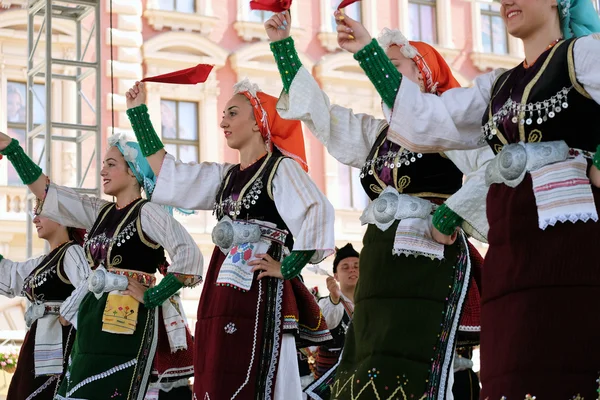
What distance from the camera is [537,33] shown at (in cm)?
313

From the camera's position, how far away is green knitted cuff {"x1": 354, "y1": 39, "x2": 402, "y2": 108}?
126 inches

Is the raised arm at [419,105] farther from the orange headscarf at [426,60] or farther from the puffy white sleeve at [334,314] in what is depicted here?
the puffy white sleeve at [334,314]

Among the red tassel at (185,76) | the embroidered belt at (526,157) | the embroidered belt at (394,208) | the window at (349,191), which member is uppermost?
the window at (349,191)

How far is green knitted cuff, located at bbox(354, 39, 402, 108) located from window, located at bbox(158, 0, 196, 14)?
40.3 feet

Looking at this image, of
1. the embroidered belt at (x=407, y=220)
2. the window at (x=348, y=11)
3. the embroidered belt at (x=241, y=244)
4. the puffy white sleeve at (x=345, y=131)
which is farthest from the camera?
the window at (x=348, y=11)

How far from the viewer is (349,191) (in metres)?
16.0

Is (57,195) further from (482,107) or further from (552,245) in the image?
(552,245)

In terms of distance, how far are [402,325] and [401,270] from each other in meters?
0.19

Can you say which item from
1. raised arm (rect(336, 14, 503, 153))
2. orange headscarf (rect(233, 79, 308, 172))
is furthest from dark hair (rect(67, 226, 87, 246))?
raised arm (rect(336, 14, 503, 153))

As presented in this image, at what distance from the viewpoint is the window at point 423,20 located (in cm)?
1711

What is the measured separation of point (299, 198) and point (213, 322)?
1.98 ft

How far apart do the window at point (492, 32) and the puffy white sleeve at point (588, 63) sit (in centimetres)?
1477

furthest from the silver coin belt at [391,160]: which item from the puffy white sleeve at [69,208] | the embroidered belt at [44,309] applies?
the embroidered belt at [44,309]

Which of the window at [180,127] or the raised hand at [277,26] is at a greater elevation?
the window at [180,127]
